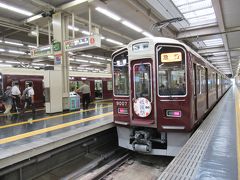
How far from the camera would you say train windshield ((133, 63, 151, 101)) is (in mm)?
4787

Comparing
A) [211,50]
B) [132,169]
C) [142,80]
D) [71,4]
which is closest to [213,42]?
[211,50]

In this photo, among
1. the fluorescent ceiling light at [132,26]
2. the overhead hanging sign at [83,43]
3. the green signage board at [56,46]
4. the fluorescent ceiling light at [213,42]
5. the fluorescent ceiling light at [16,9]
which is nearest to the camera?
the overhead hanging sign at [83,43]

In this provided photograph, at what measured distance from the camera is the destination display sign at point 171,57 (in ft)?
14.7

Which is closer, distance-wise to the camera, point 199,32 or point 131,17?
point 131,17

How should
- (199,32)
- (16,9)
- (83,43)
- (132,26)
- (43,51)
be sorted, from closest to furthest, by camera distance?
(83,43)
(16,9)
(43,51)
(132,26)
(199,32)

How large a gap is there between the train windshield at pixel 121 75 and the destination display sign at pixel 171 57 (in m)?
1.00

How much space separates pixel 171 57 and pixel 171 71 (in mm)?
322

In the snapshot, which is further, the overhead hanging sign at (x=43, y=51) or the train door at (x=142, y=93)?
the overhead hanging sign at (x=43, y=51)

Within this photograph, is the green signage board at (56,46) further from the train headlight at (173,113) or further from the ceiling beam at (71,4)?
the train headlight at (173,113)

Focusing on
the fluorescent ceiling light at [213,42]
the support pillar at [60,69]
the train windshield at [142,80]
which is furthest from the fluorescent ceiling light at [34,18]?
the fluorescent ceiling light at [213,42]

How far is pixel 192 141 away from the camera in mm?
4113

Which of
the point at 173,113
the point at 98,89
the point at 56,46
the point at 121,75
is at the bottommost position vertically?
the point at 173,113

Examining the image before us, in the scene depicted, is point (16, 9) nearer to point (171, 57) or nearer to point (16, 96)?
point (16, 96)

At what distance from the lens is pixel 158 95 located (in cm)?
465
